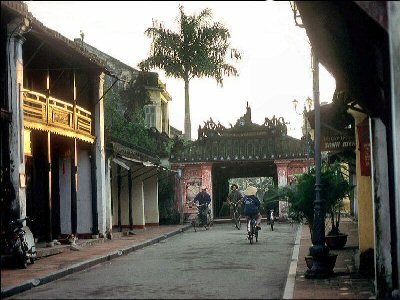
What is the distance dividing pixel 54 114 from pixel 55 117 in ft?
0.44

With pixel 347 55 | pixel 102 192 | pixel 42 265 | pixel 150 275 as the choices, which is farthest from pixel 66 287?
pixel 102 192

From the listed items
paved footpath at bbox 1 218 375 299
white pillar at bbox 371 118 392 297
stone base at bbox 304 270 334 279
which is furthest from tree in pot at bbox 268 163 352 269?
white pillar at bbox 371 118 392 297

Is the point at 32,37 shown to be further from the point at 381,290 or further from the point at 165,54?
the point at 165,54

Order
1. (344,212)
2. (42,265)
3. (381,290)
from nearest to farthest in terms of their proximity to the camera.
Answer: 1. (381,290)
2. (42,265)
3. (344,212)

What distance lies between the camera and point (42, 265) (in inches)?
Result: 575

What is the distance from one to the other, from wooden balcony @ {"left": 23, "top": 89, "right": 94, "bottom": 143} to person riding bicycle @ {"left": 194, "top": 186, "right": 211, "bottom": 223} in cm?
876

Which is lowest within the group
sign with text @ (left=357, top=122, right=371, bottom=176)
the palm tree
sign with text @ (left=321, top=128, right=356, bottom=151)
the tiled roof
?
sign with text @ (left=357, top=122, right=371, bottom=176)

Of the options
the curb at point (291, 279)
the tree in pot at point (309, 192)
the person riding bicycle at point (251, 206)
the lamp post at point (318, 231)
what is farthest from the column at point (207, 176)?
the lamp post at point (318, 231)

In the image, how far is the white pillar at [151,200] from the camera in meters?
32.7

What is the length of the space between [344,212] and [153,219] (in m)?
11.7

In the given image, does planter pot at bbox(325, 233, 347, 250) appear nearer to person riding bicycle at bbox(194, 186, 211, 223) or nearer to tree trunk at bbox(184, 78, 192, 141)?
person riding bicycle at bbox(194, 186, 211, 223)

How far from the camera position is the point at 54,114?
61.2 ft

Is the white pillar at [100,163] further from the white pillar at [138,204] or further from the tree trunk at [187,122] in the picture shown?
the tree trunk at [187,122]

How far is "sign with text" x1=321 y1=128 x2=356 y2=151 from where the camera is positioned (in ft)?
48.1
